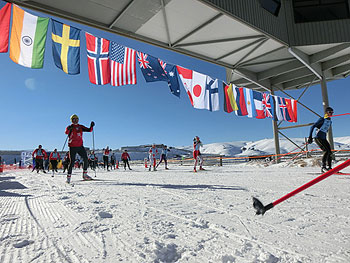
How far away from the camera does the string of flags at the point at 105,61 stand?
6387mm

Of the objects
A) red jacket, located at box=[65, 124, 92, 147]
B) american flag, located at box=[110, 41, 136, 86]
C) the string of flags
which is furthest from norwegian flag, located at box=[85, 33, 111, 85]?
red jacket, located at box=[65, 124, 92, 147]

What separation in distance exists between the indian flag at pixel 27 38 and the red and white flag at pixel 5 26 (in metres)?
0.12

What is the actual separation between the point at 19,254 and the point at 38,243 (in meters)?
0.14

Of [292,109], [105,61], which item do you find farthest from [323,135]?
[292,109]

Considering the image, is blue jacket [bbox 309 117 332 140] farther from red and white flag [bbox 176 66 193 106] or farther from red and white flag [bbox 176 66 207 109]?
red and white flag [bbox 176 66 193 106]

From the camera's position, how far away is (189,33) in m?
10.0

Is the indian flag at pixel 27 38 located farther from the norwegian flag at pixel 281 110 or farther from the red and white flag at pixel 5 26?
the norwegian flag at pixel 281 110

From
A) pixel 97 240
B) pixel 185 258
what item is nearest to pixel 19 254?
pixel 97 240

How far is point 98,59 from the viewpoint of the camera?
807cm

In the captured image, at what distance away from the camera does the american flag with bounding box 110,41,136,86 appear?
8.42 meters

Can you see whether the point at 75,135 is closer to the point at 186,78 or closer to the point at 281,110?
the point at 186,78

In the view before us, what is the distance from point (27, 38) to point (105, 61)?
2493 mm

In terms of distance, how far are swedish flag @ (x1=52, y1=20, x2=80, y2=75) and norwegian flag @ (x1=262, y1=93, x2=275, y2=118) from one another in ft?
38.0

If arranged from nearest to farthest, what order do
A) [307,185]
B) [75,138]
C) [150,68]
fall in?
[307,185]
[75,138]
[150,68]
